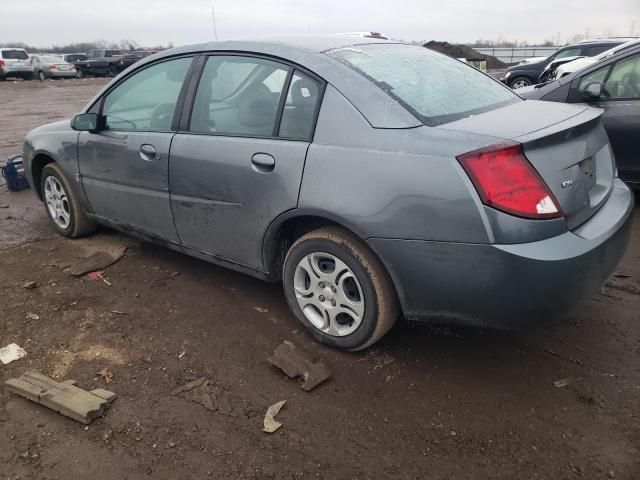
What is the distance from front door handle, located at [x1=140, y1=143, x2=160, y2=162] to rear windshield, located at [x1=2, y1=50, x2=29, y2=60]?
1232 inches

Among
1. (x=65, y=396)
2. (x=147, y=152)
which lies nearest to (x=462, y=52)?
(x=147, y=152)

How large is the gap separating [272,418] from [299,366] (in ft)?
1.24

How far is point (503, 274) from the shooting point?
2242 mm

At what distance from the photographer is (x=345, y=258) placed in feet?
8.78

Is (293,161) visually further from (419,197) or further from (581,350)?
(581,350)

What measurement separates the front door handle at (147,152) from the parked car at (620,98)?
406 centimetres

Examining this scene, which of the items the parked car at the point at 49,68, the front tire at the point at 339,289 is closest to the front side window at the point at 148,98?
the front tire at the point at 339,289

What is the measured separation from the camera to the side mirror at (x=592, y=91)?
5.02m

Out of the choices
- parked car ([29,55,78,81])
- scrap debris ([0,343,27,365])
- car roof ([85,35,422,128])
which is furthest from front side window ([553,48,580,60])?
parked car ([29,55,78,81])

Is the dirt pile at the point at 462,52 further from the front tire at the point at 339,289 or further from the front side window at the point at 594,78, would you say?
the front tire at the point at 339,289

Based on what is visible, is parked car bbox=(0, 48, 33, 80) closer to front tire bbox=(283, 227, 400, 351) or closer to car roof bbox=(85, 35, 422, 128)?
car roof bbox=(85, 35, 422, 128)

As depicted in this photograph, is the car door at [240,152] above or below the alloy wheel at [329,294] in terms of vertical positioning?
above

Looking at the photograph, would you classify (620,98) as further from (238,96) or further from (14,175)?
(14,175)

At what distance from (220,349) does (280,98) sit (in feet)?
4.75
